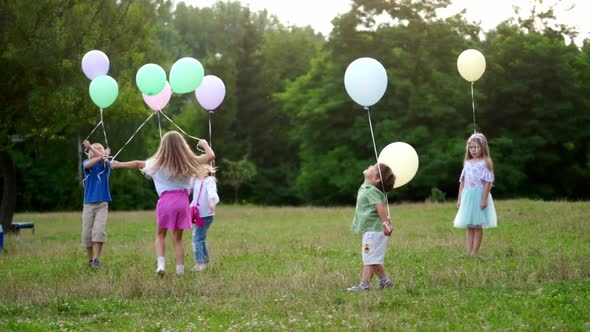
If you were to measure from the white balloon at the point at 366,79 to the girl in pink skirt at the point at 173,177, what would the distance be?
216 cm

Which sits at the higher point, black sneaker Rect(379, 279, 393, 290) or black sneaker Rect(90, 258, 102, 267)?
black sneaker Rect(379, 279, 393, 290)

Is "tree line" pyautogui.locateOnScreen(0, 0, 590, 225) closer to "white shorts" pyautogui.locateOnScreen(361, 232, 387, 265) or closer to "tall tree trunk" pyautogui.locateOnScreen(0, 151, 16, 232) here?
"tall tree trunk" pyautogui.locateOnScreen(0, 151, 16, 232)

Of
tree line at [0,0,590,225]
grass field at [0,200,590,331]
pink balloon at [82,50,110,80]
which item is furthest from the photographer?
tree line at [0,0,590,225]

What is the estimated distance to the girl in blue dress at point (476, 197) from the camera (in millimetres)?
11453

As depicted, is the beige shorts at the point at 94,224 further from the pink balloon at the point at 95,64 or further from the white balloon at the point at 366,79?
the white balloon at the point at 366,79

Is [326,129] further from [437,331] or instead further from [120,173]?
[437,331]

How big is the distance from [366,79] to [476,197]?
3.19m

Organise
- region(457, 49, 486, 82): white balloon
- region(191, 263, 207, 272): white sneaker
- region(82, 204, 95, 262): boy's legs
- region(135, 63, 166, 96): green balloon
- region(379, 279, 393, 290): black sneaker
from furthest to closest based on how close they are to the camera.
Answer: region(457, 49, 486, 82): white balloon → region(82, 204, 95, 262): boy's legs → region(135, 63, 166, 96): green balloon → region(191, 263, 207, 272): white sneaker → region(379, 279, 393, 290): black sneaker

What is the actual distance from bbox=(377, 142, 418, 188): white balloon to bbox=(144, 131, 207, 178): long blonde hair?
2726mm

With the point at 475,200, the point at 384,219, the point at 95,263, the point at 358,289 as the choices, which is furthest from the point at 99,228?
the point at 475,200

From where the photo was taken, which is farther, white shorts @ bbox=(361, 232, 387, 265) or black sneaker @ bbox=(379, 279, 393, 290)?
black sneaker @ bbox=(379, 279, 393, 290)

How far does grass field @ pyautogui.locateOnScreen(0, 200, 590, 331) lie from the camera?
22.5 ft

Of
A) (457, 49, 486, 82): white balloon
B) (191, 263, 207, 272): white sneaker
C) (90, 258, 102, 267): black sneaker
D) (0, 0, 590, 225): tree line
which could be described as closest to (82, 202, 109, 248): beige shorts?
(90, 258, 102, 267): black sneaker

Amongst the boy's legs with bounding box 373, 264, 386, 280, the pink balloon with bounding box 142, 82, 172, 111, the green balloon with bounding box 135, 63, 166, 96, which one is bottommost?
the boy's legs with bounding box 373, 264, 386, 280
